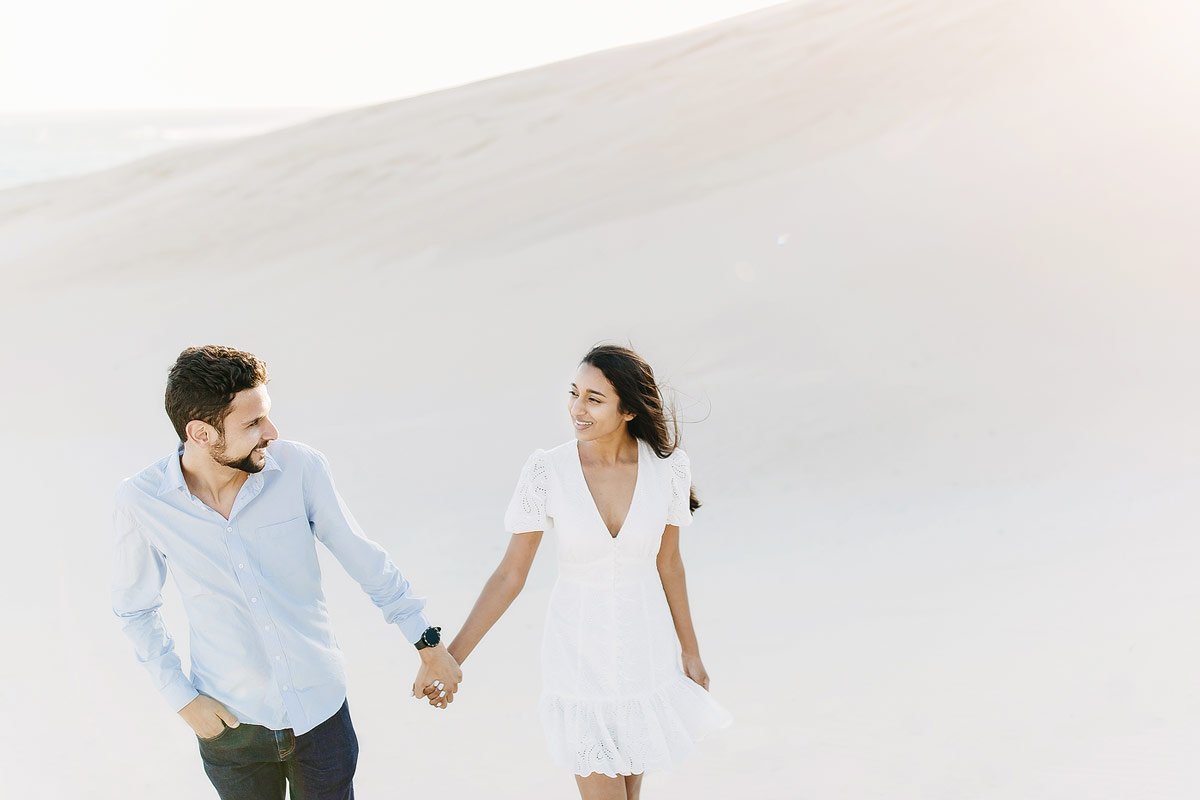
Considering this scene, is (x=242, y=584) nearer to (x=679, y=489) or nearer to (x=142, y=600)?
(x=142, y=600)

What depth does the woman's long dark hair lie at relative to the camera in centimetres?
331

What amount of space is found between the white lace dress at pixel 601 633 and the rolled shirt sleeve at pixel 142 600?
905mm

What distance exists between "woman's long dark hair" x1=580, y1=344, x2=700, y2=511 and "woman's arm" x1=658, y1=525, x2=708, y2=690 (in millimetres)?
265

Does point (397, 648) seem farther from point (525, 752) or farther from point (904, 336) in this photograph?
point (904, 336)

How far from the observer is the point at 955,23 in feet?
58.8

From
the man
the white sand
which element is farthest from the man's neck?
the white sand

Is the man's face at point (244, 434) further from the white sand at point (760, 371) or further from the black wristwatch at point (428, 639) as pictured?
the white sand at point (760, 371)

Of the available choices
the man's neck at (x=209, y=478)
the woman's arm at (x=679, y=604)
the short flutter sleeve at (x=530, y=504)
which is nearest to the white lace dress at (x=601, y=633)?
the short flutter sleeve at (x=530, y=504)

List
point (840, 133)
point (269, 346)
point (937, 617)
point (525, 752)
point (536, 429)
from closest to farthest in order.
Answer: point (525, 752) → point (937, 617) → point (536, 429) → point (269, 346) → point (840, 133)

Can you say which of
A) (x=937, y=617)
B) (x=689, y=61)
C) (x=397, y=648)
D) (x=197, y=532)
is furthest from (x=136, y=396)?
(x=689, y=61)

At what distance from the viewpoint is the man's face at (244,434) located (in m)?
2.66

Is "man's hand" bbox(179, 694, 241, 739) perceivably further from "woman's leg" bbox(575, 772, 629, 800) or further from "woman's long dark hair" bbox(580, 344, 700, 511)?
"woman's long dark hair" bbox(580, 344, 700, 511)

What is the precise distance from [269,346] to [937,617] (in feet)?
24.3

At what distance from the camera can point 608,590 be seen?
3.25m
